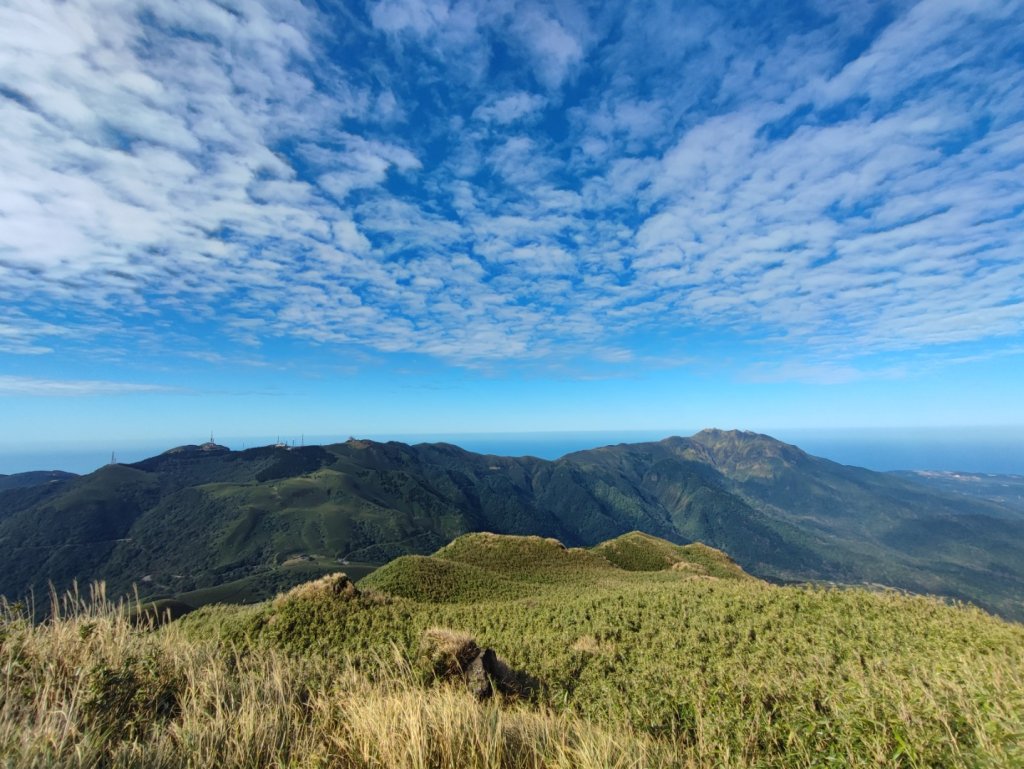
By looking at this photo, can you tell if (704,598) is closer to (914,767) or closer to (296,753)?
(914,767)

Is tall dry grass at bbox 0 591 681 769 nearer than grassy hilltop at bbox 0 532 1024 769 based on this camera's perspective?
Yes

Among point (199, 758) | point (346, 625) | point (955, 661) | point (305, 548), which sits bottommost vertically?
point (305, 548)

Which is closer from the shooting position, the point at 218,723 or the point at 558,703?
the point at 218,723

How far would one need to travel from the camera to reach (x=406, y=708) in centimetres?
493

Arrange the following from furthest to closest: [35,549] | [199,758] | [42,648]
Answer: [35,549]
[42,648]
[199,758]

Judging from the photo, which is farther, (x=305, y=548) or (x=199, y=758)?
(x=305, y=548)

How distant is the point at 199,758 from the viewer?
4.18 m

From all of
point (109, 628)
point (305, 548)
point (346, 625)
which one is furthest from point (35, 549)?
point (109, 628)

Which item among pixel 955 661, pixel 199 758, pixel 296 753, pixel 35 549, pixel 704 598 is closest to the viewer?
pixel 199 758

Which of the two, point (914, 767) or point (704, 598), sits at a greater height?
point (914, 767)

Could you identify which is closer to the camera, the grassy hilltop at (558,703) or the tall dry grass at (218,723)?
the tall dry grass at (218,723)

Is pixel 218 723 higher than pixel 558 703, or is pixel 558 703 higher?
pixel 218 723

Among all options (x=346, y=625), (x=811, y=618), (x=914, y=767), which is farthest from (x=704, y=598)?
(x=914, y=767)

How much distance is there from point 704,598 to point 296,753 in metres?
21.3
